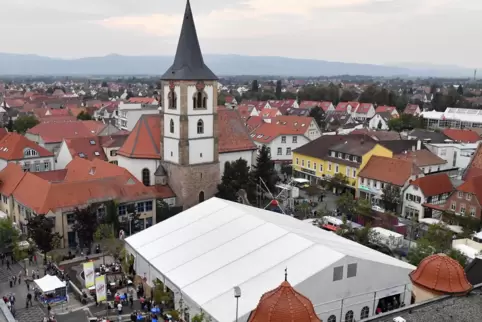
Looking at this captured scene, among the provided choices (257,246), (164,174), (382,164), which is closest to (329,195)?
(382,164)

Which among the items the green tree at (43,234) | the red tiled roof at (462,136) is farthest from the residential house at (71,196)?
the red tiled roof at (462,136)

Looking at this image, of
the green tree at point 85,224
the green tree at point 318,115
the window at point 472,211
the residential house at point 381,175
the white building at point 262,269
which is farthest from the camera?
the green tree at point 318,115

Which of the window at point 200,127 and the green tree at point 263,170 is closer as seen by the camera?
the window at point 200,127

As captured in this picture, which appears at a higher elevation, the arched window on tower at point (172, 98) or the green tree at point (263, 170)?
the arched window on tower at point (172, 98)

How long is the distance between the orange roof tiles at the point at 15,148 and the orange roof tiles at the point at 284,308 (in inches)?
1871

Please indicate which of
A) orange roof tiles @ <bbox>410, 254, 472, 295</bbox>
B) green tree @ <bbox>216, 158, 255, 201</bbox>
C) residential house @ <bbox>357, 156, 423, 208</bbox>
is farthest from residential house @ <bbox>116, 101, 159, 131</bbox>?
orange roof tiles @ <bbox>410, 254, 472, 295</bbox>

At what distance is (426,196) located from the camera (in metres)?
47.3

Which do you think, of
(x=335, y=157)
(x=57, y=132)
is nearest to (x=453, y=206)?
(x=335, y=157)

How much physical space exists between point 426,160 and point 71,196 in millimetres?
38080

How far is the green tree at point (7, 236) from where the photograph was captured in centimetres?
3534

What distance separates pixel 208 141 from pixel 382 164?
18.2 metres

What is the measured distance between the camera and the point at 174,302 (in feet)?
92.6

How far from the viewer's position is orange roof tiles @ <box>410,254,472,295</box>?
74.8 feet

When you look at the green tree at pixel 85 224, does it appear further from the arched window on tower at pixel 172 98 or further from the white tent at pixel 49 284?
the arched window on tower at pixel 172 98
